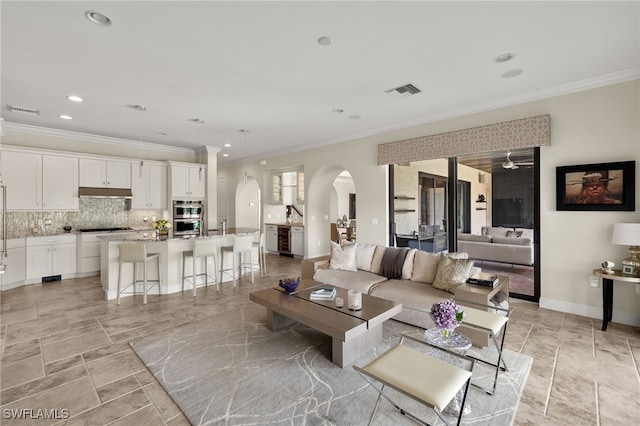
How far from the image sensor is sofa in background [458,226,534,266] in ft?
17.6

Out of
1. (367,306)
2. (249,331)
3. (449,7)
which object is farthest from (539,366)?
(449,7)

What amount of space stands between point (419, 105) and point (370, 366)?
156 inches

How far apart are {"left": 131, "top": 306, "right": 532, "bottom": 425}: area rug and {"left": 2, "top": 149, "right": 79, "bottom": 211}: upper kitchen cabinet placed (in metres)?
4.47

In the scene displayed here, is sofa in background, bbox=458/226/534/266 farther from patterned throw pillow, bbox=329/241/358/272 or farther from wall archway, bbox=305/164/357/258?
wall archway, bbox=305/164/357/258

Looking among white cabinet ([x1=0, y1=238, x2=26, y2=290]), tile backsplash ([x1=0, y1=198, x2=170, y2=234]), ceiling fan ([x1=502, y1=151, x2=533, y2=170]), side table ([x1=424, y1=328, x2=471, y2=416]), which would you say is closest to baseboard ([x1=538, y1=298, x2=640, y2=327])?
ceiling fan ([x1=502, y1=151, x2=533, y2=170])

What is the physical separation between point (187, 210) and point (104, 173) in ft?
5.96

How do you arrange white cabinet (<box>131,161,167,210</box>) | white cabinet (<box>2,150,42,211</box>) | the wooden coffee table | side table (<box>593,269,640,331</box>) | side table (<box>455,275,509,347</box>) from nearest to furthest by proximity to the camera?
the wooden coffee table, side table (<box>455,275,509,347</box>), side table (<box>593,269,640,331</box>), white cabinet (<box>2,150,42,211</box>), white cabinet (<box>131,161,167,210</box>)

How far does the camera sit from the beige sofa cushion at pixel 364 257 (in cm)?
455

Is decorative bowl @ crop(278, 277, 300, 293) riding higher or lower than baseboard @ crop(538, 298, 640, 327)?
higher

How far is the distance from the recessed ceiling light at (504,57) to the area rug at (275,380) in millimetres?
3002

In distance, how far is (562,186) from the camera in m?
3.88

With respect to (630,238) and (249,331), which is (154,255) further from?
(630,238)

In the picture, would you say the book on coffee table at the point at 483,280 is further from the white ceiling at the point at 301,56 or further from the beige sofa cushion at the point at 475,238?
the white ceiling at the point at 301,56

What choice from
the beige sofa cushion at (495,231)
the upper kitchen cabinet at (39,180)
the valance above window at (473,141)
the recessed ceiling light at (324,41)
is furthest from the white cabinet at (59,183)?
Result: the beige sofa cushion at (495,231)
